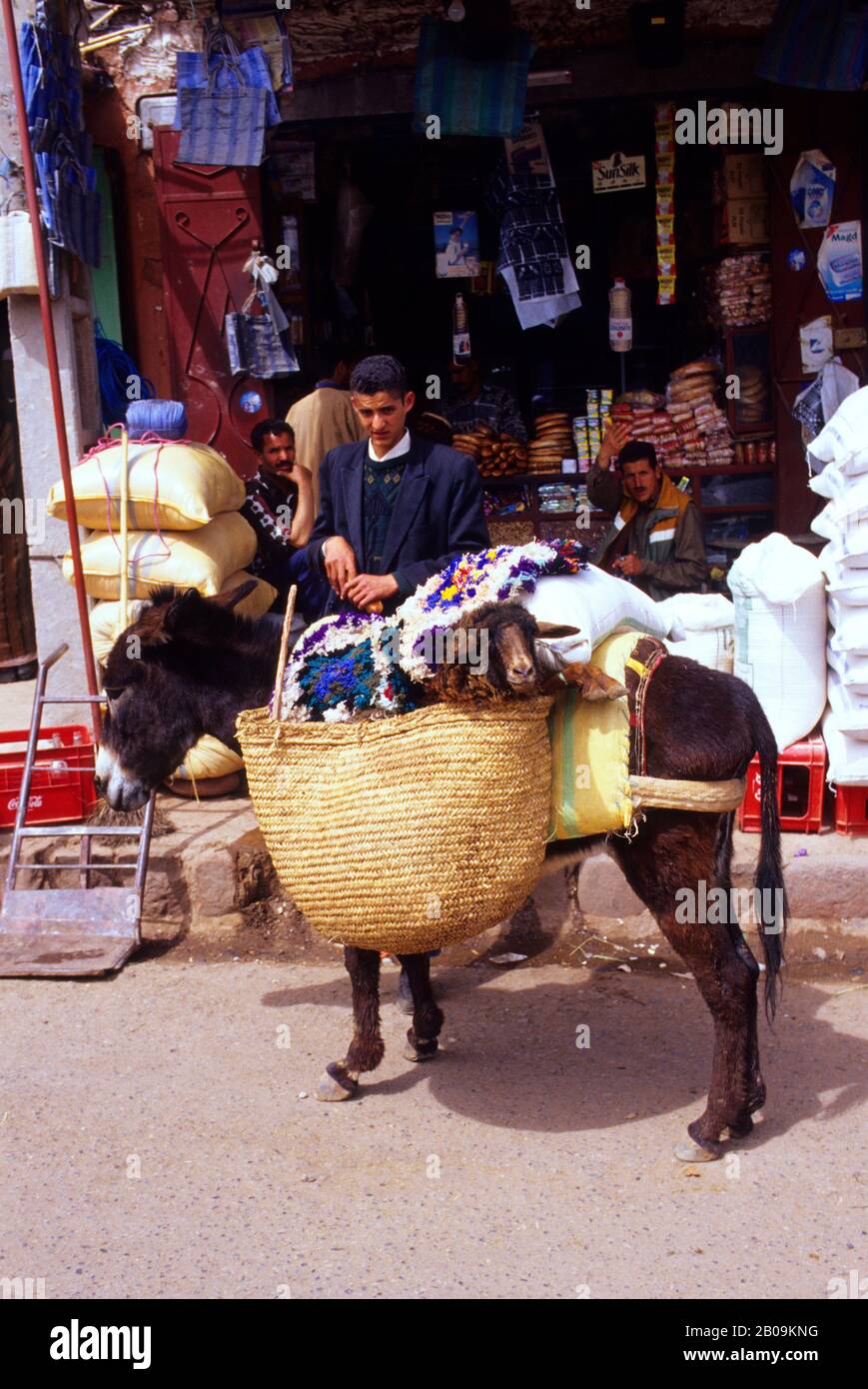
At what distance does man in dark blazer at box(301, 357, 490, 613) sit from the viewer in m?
4.04

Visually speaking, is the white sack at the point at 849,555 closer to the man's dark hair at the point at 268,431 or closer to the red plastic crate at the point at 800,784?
the red plastic crate at the point at 800,784

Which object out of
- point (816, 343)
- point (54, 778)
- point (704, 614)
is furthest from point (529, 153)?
point (54, 778)

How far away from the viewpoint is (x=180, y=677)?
375 cm

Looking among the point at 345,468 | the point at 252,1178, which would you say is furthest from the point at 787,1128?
the point at 345,468

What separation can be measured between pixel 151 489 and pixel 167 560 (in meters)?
0.30

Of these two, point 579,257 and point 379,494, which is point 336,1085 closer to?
point 379,494

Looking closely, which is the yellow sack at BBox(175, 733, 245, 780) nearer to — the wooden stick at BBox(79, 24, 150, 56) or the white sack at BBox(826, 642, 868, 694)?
the white sack at BBox(826, 642, 868, 694)

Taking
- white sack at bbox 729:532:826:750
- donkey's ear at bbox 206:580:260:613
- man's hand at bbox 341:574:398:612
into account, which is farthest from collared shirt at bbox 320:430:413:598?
white sack at bbox 729:532:826:750

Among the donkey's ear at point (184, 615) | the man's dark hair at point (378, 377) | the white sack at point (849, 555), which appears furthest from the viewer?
the white sack at point (849, 555)

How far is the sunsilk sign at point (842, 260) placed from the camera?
753 cm

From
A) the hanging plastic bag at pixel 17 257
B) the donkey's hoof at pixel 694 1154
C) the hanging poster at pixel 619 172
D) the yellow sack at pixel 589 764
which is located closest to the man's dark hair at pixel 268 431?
the hanging plastic bag at pixel 17 257

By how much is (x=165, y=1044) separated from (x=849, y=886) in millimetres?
2574

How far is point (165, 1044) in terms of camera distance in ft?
13.8

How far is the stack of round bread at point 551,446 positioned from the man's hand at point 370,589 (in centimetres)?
469
